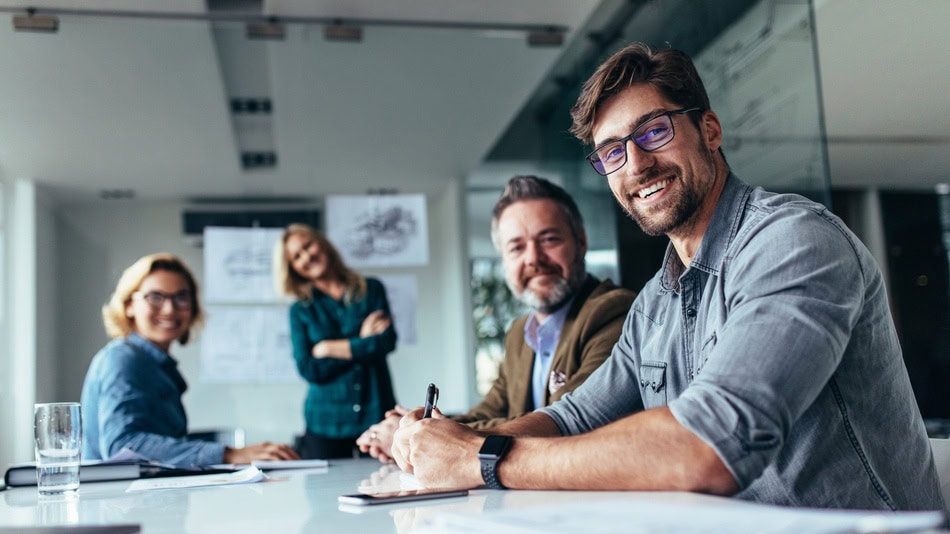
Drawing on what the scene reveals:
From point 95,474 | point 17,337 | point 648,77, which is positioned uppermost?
point 648,77

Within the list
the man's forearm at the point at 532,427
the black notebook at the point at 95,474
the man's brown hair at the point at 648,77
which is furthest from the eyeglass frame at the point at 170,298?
the man's brown hair at the point at 648,77

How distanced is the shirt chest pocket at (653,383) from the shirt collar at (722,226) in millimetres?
193

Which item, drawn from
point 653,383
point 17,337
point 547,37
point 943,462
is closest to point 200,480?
point 653,383

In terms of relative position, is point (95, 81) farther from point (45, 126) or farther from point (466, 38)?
point (466, 38)

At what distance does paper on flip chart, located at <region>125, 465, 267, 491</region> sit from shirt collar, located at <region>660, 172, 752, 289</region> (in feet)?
2.89

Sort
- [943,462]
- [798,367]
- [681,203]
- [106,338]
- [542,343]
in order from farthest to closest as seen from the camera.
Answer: [106,338]
[542,343]
[681,203]
[943,462]
[798,367]

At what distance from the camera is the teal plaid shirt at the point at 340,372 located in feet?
12.0

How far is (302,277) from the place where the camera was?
13.7ft

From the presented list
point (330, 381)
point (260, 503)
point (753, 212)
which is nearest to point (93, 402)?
point (330, 381)

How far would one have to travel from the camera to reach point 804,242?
1127 millimetres

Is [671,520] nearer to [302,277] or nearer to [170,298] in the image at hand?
[170,298]

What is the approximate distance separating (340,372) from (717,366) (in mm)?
2797

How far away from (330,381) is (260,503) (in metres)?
2.48

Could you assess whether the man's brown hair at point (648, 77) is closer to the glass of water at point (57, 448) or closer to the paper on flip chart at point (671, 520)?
the paper on flip chart at point (671, 520)
